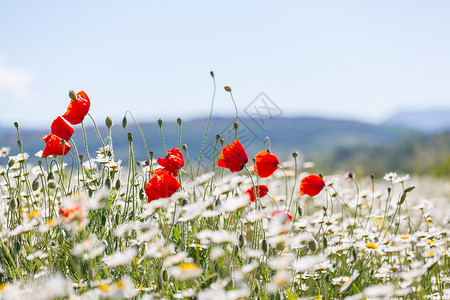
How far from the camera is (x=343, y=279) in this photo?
2.46 meters

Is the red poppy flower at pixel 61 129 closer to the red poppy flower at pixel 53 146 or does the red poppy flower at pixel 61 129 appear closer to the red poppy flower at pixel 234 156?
the red poppy flower at pixel 53 146

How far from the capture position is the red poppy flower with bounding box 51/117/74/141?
2.63 meters

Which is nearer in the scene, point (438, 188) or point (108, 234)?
point (108, 234)

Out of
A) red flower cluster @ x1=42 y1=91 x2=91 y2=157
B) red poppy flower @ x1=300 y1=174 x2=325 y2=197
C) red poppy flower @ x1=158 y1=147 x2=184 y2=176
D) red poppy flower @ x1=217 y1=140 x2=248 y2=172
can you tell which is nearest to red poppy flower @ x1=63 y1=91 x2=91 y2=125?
red flower cluster @ x1=42 y1=91 x2=91 y2=157

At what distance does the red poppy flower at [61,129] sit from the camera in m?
2.63

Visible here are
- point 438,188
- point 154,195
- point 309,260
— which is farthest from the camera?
point 438,188

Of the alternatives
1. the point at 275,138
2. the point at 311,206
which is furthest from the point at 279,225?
the point at 275,138

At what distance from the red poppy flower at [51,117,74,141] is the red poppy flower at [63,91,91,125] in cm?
7

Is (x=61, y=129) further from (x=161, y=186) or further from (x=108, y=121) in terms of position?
(x=161, y=186)

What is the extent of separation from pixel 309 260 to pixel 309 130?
144231mm

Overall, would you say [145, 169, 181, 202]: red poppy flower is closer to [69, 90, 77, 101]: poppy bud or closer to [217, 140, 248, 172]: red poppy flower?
[217, 140, 248, 172]: red poppy flower

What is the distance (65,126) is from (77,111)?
13 centimetres

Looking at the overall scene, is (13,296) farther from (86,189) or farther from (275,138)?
(275,138)

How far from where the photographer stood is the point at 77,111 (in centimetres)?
272
